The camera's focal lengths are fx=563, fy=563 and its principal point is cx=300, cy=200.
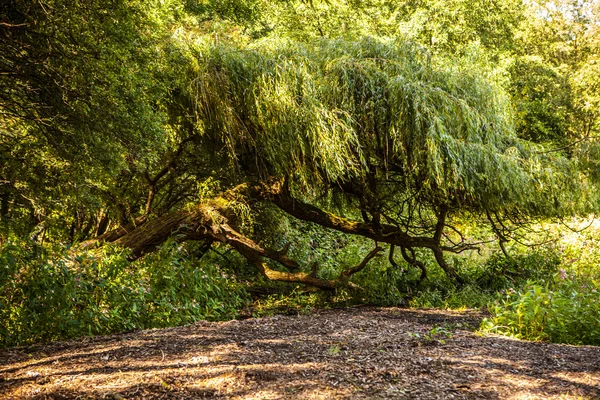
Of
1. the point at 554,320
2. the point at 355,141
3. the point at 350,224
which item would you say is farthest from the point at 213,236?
the point at 554,320

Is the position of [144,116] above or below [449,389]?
above

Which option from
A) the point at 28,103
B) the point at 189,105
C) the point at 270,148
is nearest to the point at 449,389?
the point at 270,148

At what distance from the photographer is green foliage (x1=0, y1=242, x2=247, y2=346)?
4.72 m

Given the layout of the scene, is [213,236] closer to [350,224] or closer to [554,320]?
[350,224]

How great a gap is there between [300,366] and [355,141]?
3.16 meters

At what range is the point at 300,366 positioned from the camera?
331cm

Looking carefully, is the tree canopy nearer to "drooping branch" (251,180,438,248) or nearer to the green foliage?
"drooping branch" (251,180,438,248)

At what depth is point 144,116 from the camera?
5.14 metres

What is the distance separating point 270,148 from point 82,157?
183 centimetres

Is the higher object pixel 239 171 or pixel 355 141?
pixel 355 141

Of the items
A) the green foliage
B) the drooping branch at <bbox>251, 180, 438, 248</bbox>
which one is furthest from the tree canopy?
the green foliage

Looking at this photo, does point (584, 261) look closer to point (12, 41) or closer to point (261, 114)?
point (261, 114)

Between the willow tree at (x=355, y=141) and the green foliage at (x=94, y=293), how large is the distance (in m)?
0.66

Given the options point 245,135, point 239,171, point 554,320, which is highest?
point 245,135
